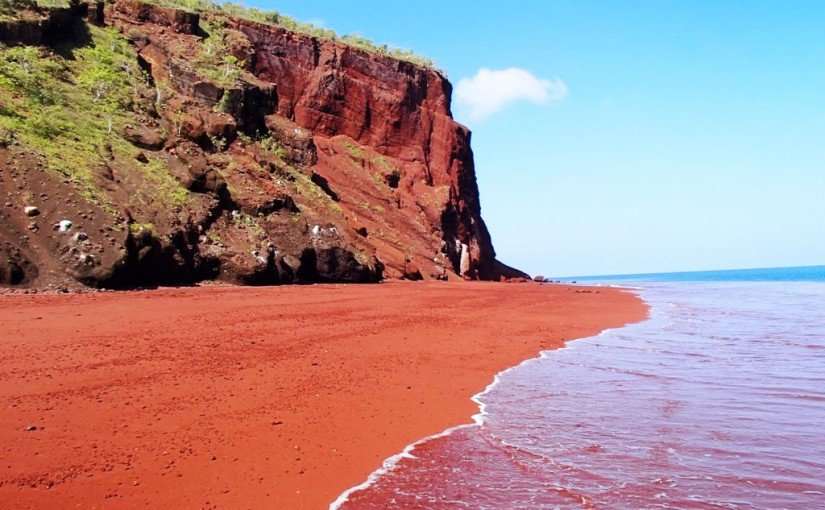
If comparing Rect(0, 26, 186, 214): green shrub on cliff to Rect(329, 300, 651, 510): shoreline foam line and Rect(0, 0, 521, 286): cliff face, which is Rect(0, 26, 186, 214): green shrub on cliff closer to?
Rect(0, 0, 521, 286): cliff face

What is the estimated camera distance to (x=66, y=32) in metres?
23.2

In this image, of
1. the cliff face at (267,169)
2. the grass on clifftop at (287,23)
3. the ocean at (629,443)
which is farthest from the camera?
the grass on clifftop at (287,23)

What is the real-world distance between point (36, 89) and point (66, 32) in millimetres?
5651

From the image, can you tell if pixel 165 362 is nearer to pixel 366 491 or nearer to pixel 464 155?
pixel 366 491

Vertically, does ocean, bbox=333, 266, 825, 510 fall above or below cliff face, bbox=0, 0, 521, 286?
below

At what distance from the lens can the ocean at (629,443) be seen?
4379 mm

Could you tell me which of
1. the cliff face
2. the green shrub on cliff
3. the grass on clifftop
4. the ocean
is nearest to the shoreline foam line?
the ocean

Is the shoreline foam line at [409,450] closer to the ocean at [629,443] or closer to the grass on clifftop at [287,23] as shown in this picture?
the ocean at [629,443]

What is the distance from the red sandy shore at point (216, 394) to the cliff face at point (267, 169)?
4.01 m

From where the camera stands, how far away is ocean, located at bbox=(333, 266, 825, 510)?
4.38 m

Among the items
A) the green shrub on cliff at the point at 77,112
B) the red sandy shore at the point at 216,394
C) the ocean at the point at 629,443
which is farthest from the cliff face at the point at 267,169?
the ocean at the point at 629,443

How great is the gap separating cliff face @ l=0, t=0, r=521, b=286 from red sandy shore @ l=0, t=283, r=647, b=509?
4015mm

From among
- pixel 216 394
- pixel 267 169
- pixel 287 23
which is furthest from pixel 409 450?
pixel 287 23

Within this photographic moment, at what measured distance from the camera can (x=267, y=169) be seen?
25.4m
